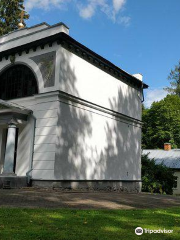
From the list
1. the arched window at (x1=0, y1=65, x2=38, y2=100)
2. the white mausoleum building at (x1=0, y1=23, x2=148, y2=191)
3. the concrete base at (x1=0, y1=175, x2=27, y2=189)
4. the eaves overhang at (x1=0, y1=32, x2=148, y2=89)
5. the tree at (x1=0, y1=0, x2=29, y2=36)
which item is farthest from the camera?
the tree at (x1=0, y1=0, x2=29, y2=36)

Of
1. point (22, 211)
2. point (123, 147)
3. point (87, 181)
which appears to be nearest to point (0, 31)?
point (123, 147)

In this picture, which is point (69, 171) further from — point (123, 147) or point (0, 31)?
point (0, 31)

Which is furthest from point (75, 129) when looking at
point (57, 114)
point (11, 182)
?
point (11, 182)

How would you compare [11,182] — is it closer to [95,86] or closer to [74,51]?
[95,86]

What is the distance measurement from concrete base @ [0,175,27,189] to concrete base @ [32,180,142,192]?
1.89 ft

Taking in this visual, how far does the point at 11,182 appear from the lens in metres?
12.3

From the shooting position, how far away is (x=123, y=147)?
17.6 metres

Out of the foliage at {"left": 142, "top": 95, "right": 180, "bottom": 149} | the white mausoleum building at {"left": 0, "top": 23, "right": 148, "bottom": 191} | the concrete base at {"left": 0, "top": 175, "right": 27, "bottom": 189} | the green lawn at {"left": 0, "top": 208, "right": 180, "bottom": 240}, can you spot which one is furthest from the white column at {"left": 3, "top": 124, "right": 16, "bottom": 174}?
the foliage at {"left": 142, "top": 95, "right": 180, "bottom": 149}

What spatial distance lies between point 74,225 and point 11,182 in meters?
7.80

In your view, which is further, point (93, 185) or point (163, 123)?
point (163, 123)

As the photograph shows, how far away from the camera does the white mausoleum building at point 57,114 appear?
13016 mm

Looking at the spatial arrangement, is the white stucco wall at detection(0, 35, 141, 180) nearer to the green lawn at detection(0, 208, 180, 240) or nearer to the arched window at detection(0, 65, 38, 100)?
the arched window at detection(0, 65, 38, 100)

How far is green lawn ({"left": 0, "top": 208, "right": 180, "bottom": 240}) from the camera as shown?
4.33 m

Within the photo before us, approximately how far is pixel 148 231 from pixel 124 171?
12688 millimetres
